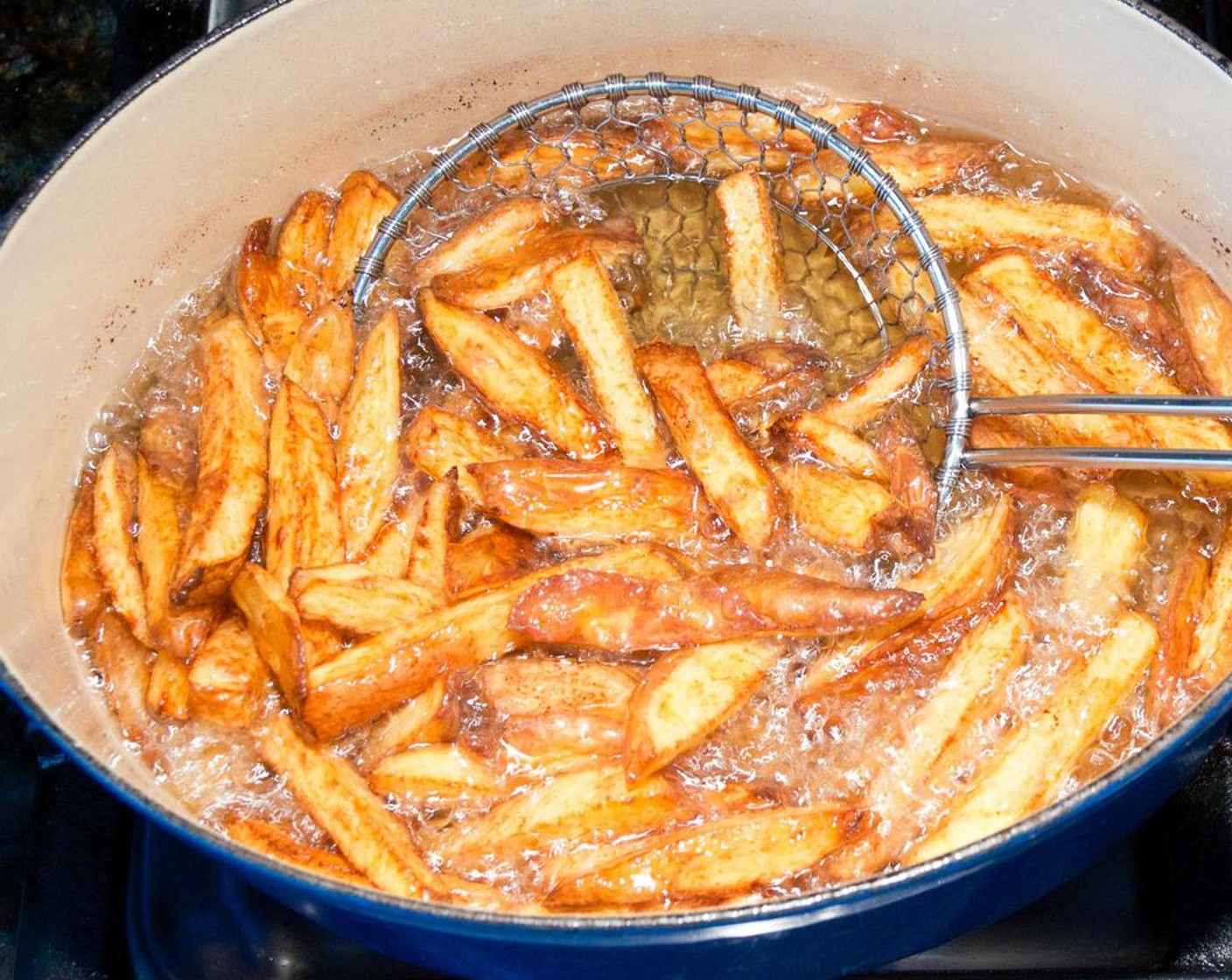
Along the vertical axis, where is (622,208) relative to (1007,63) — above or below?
below

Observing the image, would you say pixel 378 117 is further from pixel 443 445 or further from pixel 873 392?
A: pixel 873 392

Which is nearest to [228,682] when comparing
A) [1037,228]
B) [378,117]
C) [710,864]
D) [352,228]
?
[710,864]

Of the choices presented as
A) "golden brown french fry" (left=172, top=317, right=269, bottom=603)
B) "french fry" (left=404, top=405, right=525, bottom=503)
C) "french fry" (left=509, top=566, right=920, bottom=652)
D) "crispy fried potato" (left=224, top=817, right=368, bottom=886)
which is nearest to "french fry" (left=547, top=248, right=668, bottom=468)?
"french fry" (left=404, top=405, right=525, bottom=503)

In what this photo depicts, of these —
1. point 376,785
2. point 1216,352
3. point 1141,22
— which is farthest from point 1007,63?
point 376,785

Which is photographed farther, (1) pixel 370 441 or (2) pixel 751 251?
(2) pixel 751 251

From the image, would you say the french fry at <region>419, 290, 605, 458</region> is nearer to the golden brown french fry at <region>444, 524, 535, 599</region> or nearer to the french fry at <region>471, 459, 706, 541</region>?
the french fry at <region>471, 459, 706, 541</region>

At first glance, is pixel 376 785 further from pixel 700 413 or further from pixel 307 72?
pixel 307 72
